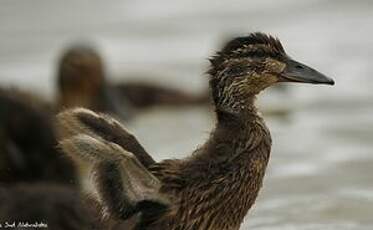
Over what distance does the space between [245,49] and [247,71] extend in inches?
5.4

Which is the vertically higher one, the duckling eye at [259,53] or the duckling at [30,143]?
the duckling eye at [259,53]

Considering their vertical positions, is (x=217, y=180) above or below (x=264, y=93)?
below

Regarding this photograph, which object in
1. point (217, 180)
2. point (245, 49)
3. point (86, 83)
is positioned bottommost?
point (217, 180)

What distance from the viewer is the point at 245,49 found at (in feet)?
31.4

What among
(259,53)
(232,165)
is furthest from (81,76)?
(232,165)

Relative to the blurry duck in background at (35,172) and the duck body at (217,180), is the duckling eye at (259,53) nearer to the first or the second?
the duck body at (217,180)

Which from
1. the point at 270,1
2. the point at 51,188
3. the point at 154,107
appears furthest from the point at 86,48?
the point at 51,188

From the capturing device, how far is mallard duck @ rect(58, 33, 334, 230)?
29.7ft

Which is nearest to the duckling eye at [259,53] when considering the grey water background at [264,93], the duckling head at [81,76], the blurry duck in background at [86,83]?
the grey water background at [264,93]

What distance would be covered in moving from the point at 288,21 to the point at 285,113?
490 cm

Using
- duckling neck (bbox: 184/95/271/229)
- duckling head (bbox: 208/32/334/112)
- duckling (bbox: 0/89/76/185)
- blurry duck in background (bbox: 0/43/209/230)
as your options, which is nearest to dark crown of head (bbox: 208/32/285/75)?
duckling head (bbox: 208/32/334/112)

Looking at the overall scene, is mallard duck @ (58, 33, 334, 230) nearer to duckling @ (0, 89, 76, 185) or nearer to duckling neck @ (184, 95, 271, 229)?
duckling neck @ (184, 95, 271, 229)

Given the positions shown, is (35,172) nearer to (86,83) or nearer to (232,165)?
(232,165)

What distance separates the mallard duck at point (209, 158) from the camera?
9.04 meters
